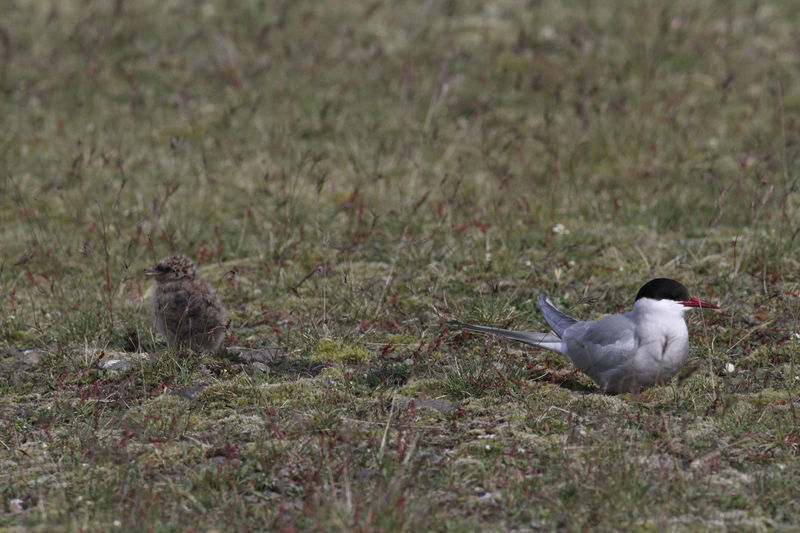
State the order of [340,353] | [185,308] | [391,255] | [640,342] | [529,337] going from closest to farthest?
[640,342] → [529,337] → [340,353] → [185,308] → [391,255]

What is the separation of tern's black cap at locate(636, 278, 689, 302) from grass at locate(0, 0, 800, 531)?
20.0 inches

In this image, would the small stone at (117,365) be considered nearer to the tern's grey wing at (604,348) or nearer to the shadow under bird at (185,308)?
the shadow under bird at (185,308)

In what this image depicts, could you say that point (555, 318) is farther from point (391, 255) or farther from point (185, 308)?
point (185, 308)

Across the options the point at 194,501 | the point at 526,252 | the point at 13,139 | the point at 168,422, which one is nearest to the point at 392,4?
the point at 13,139

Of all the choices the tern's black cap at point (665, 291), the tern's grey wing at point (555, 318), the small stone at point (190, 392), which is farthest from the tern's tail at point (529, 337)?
the small stone at point (190, 392)

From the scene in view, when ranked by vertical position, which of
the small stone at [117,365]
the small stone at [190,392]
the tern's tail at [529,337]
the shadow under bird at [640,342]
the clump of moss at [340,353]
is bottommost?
the clump of moss at [340,353]

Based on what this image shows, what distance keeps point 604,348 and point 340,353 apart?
69.0 inches

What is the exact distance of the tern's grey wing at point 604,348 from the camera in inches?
210

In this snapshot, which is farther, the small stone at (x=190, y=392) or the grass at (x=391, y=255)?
the small stone at (x=190, y=392)

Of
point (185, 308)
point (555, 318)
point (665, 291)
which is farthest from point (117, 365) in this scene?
point (665, 291)

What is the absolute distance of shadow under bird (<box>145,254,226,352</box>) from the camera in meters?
6.20

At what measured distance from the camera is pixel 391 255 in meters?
7.79

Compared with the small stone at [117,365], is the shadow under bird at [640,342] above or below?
above

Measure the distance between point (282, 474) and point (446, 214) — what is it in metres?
4.21
